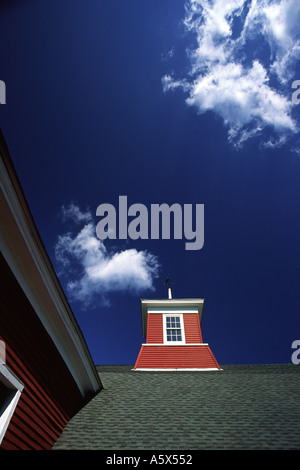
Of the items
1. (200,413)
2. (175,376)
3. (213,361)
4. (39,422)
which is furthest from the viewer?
(213,361)

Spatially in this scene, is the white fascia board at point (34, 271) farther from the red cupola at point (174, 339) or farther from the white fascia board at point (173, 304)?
the white fascia board at point (173, 304)

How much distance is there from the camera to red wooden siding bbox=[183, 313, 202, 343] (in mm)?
11188

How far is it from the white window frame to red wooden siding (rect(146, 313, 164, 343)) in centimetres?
862

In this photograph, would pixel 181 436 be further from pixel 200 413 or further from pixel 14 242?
pixel 14 242

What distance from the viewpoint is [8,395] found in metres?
3.38

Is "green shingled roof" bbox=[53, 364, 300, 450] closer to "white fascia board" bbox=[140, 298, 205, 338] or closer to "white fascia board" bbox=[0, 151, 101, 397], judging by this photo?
"white fascia board" bbox=[0, 151, 101, 397]

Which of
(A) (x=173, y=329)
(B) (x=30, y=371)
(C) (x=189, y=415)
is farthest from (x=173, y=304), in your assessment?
(B) (x=30, y=371)

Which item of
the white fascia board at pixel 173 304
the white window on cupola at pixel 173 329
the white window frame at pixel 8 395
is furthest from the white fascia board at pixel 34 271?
the white fascia board at pixel 173 304

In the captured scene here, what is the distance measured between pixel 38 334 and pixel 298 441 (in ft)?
17.8

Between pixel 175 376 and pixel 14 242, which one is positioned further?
pixel 175 376

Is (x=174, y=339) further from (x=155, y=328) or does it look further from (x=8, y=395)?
(x=8, y=395)
